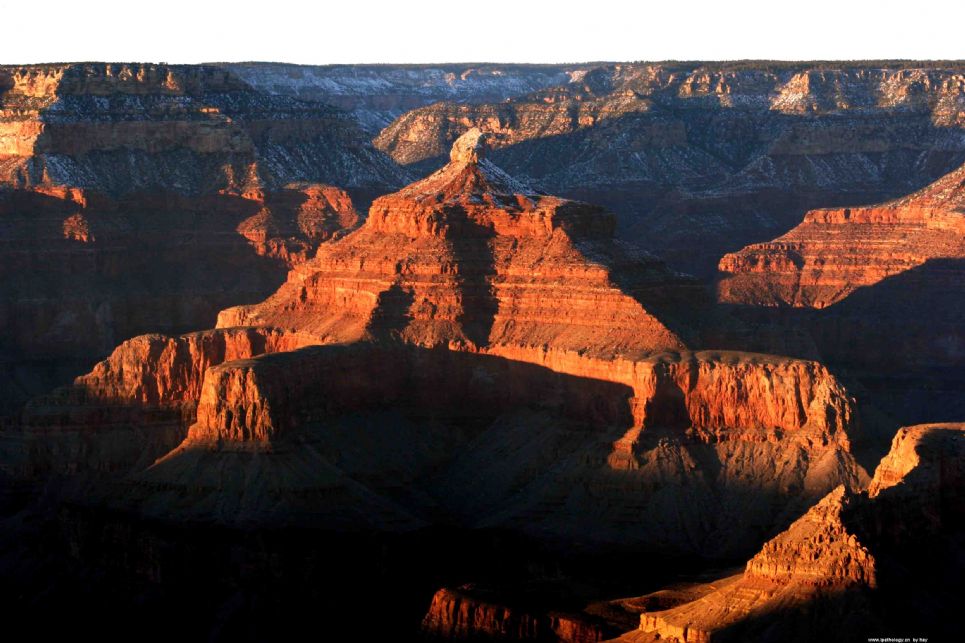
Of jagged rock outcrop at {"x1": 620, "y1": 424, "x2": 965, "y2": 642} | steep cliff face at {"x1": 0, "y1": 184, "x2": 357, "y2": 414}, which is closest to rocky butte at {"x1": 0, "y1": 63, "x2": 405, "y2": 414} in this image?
steep cliff face at {"x1": 0, "y1": 184, "x2": 357, "y2": 414}

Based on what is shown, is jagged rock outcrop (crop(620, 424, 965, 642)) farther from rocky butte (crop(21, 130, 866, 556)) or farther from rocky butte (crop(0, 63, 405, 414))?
rocky butte (crop(0, 63, 405, 414))

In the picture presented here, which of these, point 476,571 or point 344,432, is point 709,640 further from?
point 344,432

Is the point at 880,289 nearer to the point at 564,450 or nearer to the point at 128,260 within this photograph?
the point at 128,260

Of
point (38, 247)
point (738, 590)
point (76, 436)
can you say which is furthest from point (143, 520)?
point (38, 247)

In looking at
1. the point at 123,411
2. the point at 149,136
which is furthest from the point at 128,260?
the point at 123,411

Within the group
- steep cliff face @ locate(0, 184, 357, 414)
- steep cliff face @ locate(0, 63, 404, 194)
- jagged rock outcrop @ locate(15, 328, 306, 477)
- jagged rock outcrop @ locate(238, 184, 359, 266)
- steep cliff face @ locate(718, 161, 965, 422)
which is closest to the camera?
jagged rock outcrop @ locate(15, 328, 306, 477)
